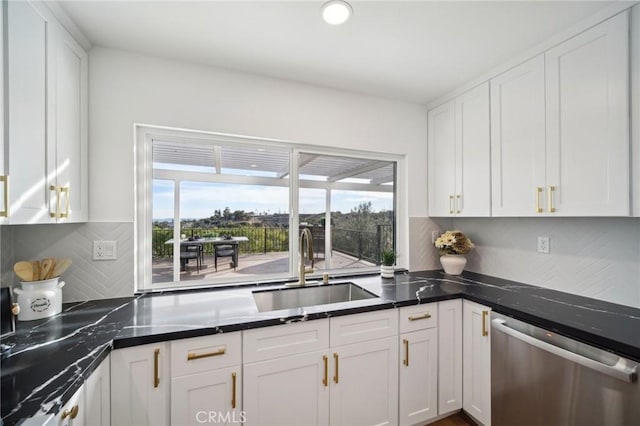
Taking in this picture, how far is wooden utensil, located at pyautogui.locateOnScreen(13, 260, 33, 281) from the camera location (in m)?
1.29

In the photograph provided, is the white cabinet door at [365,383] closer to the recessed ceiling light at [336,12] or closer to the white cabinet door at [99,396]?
the white cabinet door at [99,396]

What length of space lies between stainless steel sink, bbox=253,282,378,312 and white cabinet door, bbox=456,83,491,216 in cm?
108

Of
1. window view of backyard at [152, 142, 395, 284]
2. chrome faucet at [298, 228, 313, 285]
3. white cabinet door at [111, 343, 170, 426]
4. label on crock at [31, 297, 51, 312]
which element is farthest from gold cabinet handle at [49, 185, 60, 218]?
chrome faucet at [298, 228, 313, 285]

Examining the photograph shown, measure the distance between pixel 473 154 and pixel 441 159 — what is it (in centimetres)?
32

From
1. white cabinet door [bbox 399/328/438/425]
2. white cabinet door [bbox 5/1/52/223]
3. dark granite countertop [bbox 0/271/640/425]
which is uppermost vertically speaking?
white cabinet door [bbox 5/1/52/223]

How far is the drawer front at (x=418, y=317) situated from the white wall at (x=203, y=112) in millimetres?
976

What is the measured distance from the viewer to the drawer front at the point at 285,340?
1.32m

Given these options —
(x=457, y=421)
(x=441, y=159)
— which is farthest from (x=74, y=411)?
(x=441, y=159)

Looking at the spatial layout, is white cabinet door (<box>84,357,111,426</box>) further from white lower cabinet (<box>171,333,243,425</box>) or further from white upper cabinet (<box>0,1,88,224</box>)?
white upper cabinet (<box>0,1,88,224</box>)

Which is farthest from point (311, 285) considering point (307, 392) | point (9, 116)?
point (9, 116)

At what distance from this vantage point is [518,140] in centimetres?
176

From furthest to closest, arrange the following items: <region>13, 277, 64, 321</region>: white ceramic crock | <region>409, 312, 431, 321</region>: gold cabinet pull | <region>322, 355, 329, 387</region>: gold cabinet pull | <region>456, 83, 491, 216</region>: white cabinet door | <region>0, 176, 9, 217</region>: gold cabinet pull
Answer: <region>456, 83, 491, 216</region>: white cabinet door
<region>409, 312, 431, 321</region>: gold cabinet pull
<region>322, 355, 329, 387</region>: gold cabinet pull
<region>13, 277, 64, 321</region>: white ceramic crock
<region>0, 176, 9, 217</region>: gold cabinet pull

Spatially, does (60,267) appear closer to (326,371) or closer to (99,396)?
(99,396)

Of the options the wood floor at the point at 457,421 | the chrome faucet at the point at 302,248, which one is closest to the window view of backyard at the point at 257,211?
the chrome faucet at the point at 302,248
